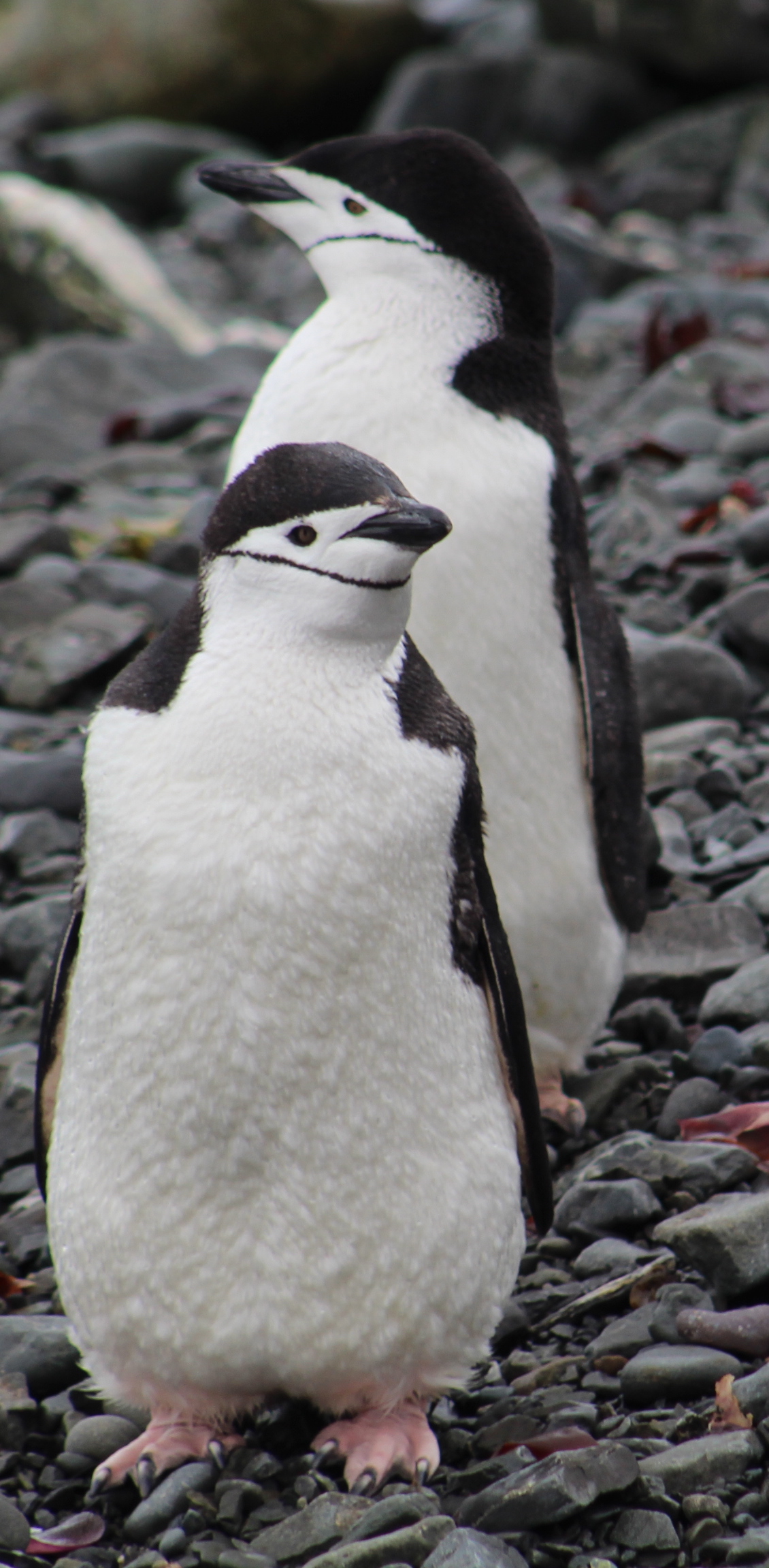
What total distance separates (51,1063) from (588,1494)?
3.04ft

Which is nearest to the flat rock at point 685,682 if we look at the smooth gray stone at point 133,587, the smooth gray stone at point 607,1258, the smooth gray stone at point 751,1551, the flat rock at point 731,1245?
the smooth gray stone at point 133,587

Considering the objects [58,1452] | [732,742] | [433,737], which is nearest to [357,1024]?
[433,737]

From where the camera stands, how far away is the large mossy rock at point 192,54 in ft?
45.9

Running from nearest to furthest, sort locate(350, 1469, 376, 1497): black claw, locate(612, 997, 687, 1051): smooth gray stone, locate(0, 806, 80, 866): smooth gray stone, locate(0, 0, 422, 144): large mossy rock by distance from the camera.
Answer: locate(350, 1469, 376, 1497): black claw < locate(612, 997, 687, 1051): smooth gray stone < locate(0, 806, 80, 866): smooth gray stone < locate(0, 0, 422, 144): large mossy rock

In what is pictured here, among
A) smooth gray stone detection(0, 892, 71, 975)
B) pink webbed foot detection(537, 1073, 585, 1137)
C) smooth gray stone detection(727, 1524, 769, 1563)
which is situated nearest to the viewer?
smooth gray stone detection(727, 1524, 769, 1563)

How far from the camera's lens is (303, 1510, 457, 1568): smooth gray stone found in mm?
2051

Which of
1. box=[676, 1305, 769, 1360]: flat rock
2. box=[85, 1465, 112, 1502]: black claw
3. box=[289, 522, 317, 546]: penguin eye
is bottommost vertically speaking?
box=[85, 1465, 112, 1502]: black claw

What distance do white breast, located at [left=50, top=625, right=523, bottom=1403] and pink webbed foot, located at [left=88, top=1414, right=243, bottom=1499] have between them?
0.10 meters

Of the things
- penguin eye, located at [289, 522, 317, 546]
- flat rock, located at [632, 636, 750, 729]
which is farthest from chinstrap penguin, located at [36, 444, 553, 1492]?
flat rock, located at [632, 636, 750, 729]

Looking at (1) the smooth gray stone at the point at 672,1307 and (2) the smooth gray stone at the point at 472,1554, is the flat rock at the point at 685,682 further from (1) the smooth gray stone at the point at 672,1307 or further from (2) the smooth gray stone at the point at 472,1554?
(2) the smooth gray stone at the point at 472,1554

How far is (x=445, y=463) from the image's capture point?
10.0 ft

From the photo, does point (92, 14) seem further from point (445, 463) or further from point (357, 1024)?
point (357, 1024)

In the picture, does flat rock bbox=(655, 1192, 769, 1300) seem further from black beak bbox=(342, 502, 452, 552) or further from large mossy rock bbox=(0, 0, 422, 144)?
large mossy rock bbox=(0, 0, 422, 144)

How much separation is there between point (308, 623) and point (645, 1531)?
1163 millimetres
